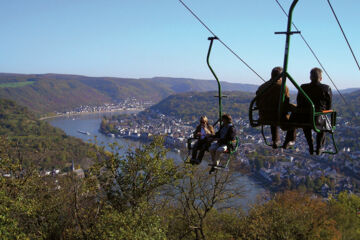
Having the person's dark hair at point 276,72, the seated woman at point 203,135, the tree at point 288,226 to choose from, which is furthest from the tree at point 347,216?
the person's dark hair at point 276,72

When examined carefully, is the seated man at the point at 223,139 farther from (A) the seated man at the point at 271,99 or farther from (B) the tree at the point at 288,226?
(B) the tree at the point at 288,226

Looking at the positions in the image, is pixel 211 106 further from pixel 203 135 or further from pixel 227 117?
pixel 227 117

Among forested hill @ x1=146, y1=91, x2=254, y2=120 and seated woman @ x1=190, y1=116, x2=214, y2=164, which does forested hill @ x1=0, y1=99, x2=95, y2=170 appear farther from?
forested hill @ x1=146, y1=91, x2=254, y2=120

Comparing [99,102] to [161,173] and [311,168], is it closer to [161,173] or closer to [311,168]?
[311,168]

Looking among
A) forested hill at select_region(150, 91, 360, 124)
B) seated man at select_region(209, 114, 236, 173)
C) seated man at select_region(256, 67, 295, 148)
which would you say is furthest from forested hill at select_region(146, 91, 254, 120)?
seated man at select_region(256, 67, 295, 148)

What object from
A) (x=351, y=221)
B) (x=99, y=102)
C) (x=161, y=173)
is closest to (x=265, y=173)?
(x=351, y=221)
